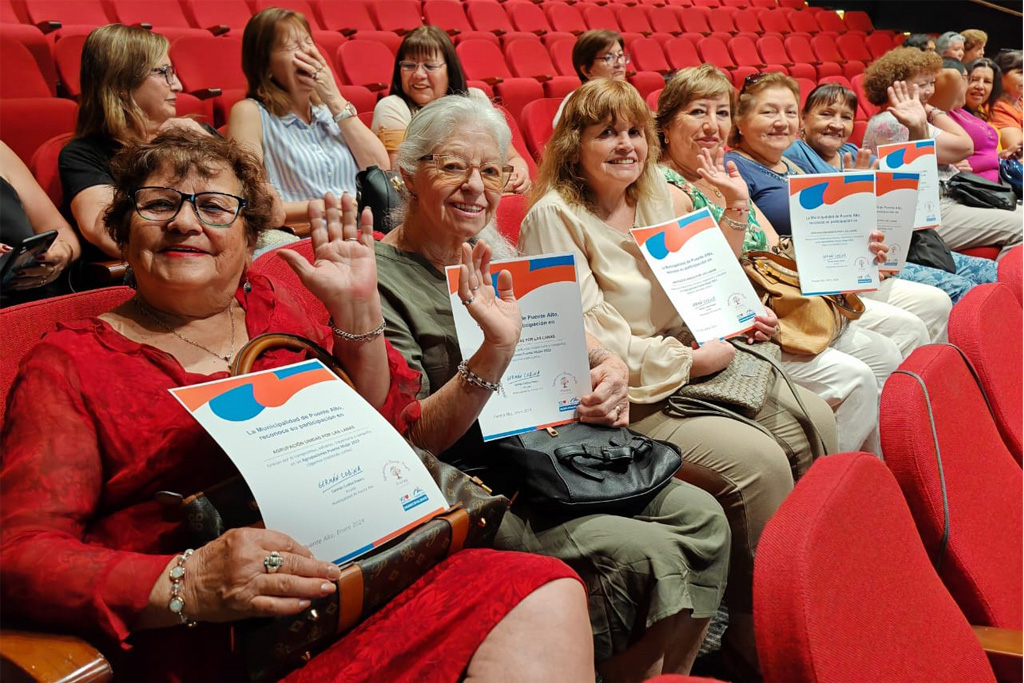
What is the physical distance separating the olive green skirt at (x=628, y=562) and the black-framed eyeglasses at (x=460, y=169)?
68 centimetres

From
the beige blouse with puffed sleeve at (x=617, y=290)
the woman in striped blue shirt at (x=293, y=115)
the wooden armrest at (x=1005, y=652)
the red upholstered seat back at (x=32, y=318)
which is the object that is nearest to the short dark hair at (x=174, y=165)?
the red upholstered seat back at (x=32, y=318)

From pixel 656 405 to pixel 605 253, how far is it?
410 mm

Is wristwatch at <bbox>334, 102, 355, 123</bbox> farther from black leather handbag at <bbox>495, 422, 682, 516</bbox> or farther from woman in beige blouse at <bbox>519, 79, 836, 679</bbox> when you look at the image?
black leather handbag at <bbox>495, 422, 682, 516</bbox>

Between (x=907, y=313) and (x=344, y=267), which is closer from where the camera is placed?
(x=344, y=267)

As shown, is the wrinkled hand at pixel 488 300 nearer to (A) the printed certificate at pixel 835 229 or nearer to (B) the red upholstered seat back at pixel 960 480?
(B) the red upholstered seat back at pixel 960 480

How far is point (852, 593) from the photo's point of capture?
0.81 m

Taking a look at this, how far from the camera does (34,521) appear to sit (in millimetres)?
1008

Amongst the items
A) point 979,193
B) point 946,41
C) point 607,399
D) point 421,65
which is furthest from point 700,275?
point 946,41

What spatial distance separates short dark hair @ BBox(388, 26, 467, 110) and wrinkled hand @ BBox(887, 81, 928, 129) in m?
2.05

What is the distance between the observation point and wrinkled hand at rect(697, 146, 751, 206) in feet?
7.79

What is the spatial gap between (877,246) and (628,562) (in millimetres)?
1466

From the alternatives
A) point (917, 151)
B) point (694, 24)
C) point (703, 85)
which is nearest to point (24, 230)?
point (703, 85)

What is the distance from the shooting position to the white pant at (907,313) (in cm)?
269

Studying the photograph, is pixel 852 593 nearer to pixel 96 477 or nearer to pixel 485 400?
pixel 485 400
